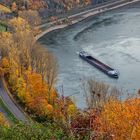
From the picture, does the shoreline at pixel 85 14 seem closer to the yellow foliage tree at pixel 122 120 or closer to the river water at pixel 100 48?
the river water at pixel 100 48

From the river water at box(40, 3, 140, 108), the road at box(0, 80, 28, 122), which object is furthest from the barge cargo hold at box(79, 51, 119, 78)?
the road at box(0, 80, 28, 122)

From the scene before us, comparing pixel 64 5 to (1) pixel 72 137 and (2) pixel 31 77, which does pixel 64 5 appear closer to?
(2) pixel 31 77

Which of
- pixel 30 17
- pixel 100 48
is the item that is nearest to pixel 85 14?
pixel 30 17

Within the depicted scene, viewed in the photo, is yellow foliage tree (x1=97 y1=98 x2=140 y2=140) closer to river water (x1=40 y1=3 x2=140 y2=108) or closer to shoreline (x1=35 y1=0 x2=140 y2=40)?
river water (x1=40 y1=3 x2=140 y2=108)

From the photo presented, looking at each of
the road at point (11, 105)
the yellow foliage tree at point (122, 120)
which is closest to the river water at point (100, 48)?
the road at point (11, 105)

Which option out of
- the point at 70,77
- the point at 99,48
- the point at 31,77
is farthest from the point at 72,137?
the point at 99,48

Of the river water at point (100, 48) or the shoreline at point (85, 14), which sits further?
the shoreline at point (85, 14)
